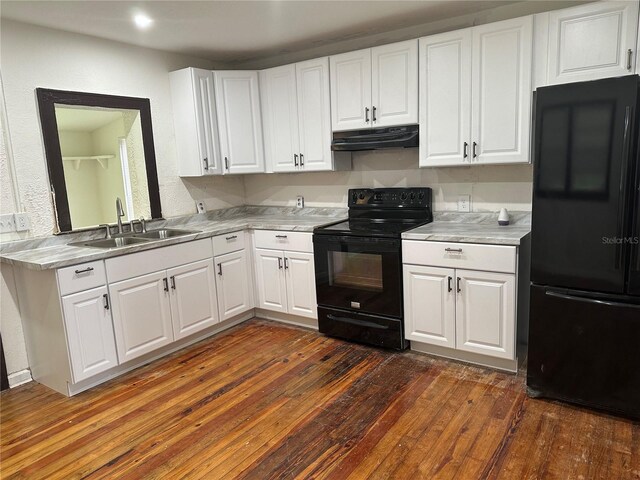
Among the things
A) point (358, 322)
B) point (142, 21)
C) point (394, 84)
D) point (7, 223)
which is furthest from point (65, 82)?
point (358, 322)

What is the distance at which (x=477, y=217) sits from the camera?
10.8ft

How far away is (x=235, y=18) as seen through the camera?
3.04 m

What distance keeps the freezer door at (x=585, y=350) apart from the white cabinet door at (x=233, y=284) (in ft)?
7.68

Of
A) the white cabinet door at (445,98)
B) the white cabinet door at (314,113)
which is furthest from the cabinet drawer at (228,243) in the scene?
the white cabinet door at (445,98)

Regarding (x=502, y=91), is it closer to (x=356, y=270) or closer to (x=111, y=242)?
(x=356, y=270)

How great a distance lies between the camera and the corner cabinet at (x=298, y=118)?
362 cm

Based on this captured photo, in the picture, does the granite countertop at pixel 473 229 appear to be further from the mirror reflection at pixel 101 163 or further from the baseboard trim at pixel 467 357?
the mirror reflection at pixel 101 163

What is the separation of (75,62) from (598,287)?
3687 mm

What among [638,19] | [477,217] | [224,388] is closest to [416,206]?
[477,217]

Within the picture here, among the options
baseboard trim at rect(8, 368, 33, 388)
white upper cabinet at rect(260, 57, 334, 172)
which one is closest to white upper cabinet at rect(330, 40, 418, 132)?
white upper cabinet at rect(260, 57, 334, 172)

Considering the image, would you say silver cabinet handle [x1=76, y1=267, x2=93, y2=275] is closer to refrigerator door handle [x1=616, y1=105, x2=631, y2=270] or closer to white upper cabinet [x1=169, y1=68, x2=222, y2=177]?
white upper cabinet [x1=169, y1=68, x2=222, y2=177]

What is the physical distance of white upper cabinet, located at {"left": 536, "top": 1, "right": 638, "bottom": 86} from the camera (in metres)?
2.43

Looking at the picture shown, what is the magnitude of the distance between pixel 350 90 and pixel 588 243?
204 cm

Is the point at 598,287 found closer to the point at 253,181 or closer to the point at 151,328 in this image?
the point at 151,328
